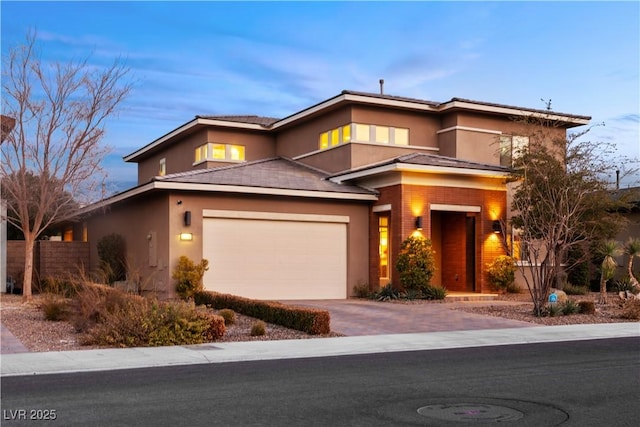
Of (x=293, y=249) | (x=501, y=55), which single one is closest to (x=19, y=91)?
(x=293, y=249)

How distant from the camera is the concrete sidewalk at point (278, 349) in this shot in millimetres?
11172

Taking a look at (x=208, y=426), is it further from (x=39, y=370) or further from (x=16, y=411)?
(x=39, y=370)

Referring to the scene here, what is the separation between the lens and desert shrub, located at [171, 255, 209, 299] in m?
22.2

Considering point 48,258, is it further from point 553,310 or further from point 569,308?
point 569,308

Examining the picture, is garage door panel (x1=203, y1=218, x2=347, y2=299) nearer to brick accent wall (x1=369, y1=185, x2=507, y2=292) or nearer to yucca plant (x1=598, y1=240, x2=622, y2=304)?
brick accent wall (x1=369, y1=185, x2=507, y2=292)

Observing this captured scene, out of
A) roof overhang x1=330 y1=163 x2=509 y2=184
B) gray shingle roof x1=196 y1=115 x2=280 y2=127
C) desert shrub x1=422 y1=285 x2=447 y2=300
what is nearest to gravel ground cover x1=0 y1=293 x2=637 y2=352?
desert shrub x1=422 y1=285 x2=447 y2=300

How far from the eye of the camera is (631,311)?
63.7 feet

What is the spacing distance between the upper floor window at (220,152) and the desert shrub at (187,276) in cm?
1017

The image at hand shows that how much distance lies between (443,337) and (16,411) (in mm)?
9553

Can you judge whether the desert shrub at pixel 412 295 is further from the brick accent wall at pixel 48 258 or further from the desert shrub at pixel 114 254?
the brick accent wall at pixel 48 258

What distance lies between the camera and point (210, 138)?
105 feet

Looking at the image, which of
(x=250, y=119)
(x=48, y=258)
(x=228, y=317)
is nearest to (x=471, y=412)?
(x=228, y=317)

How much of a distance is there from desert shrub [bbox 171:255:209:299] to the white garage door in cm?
78

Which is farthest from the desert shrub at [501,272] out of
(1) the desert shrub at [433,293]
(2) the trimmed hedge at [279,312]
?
(2) the trimmed hedge at [279,312]
